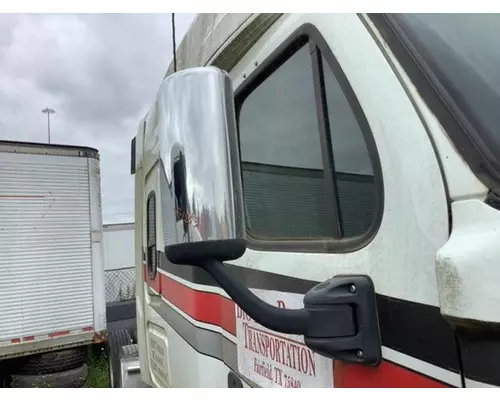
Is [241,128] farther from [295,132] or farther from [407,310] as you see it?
[407,310]

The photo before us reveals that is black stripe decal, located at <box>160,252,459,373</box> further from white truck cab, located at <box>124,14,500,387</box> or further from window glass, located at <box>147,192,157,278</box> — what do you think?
window glass, located at <box>147,192,157,278</box>

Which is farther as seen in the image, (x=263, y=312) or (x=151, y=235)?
(x=151, y=235)

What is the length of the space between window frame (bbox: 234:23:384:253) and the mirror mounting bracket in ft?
0.39

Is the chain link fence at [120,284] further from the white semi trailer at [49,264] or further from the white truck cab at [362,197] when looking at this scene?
the white truck cab at [362,197]

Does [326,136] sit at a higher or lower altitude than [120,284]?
higher

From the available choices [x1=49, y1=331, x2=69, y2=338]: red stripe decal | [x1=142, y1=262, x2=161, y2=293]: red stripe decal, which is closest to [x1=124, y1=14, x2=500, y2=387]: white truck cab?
[x1=142, y1=262, x2=161, y2=293]: red stripe decal

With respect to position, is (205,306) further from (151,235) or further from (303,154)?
(151,235)

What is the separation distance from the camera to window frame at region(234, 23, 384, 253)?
111cm

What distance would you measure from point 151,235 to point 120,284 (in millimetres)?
6630

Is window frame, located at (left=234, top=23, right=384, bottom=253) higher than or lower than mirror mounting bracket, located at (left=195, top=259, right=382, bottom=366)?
higher

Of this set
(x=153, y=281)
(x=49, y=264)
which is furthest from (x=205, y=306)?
(x=49, y=264)

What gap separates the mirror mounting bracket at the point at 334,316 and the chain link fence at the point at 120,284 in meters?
8.59

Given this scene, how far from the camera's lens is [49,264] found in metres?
6.75
